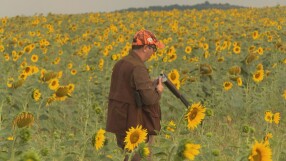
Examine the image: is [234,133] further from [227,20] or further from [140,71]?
[227,20]

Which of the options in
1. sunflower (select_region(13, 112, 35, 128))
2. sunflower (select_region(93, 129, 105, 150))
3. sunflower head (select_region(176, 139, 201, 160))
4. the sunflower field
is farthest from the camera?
sunflower (select_region(93, 129, 105, 150))

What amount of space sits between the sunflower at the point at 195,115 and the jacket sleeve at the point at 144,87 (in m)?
1.13

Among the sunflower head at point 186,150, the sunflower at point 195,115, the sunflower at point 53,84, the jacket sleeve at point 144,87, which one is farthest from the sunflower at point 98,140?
the sunflower at point 53,84

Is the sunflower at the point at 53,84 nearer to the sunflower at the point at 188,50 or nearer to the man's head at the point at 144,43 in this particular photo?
the man's head at the point at 144,43

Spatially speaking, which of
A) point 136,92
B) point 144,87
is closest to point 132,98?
point 136,92

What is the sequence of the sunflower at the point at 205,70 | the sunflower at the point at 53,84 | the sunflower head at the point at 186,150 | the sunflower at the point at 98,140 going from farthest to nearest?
1. the sunflower at the point at 205,70
2. the sunflower at the point at 53,84
3. the sunflower at the point at 98,140
4. the sunflower head at the point at 186,150

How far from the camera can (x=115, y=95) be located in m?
4.51

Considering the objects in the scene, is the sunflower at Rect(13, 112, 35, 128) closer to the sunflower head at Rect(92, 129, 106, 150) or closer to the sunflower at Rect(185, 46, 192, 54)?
the sunflower head at Rect(92, 129, 106, 150)

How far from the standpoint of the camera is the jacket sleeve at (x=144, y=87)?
4.28 meters

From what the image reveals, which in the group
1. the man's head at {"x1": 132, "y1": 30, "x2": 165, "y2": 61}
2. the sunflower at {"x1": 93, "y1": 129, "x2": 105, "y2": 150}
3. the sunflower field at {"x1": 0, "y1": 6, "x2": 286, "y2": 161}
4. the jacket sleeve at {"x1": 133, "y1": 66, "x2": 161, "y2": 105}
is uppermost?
the man's head at {"x1": 132, "y1": 30, "x2": 165, "y2": 61}

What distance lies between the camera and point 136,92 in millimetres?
4355

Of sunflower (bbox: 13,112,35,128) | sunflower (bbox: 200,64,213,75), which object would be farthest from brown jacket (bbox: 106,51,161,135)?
sunflower (bbox: 200,64,213,75)

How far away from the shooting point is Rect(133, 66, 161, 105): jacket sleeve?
169 inches

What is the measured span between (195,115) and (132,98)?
1346 millimetres
